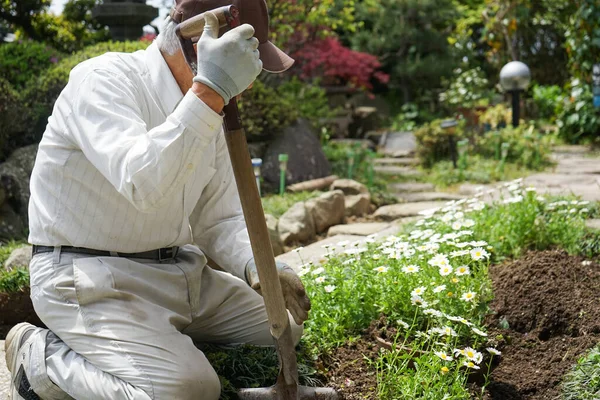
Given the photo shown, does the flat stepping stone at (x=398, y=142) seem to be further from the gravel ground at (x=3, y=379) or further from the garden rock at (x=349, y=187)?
the gravel ground at (x=3, y=379)

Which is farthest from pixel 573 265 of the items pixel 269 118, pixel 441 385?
pixel 269 118

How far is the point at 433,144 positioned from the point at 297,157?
231 centimetres

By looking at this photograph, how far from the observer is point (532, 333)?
2725 mm

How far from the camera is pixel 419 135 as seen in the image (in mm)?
8656

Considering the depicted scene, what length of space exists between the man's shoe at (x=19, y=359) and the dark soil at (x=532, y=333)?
98cm

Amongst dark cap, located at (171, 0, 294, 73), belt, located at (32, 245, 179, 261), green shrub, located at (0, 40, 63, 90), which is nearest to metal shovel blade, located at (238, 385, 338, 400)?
belt, located at (32, 245, 179, 261)

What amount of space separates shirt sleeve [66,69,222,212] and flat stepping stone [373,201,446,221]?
3814 millimetres

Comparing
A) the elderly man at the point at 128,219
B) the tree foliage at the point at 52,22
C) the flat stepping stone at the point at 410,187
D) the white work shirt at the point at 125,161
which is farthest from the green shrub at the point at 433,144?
the elderly man at the point at 128,219

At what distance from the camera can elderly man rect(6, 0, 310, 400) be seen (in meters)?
1.91

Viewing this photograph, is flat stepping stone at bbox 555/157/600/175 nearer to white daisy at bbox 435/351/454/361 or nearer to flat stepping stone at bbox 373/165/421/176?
flat stepping stone at bbox 373/165/421/176

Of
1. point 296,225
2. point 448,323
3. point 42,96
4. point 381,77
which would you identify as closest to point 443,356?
point 448,323

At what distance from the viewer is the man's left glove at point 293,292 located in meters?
2.27

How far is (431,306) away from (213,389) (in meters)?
0.90

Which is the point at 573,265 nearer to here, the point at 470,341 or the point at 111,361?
the point at 470,341
